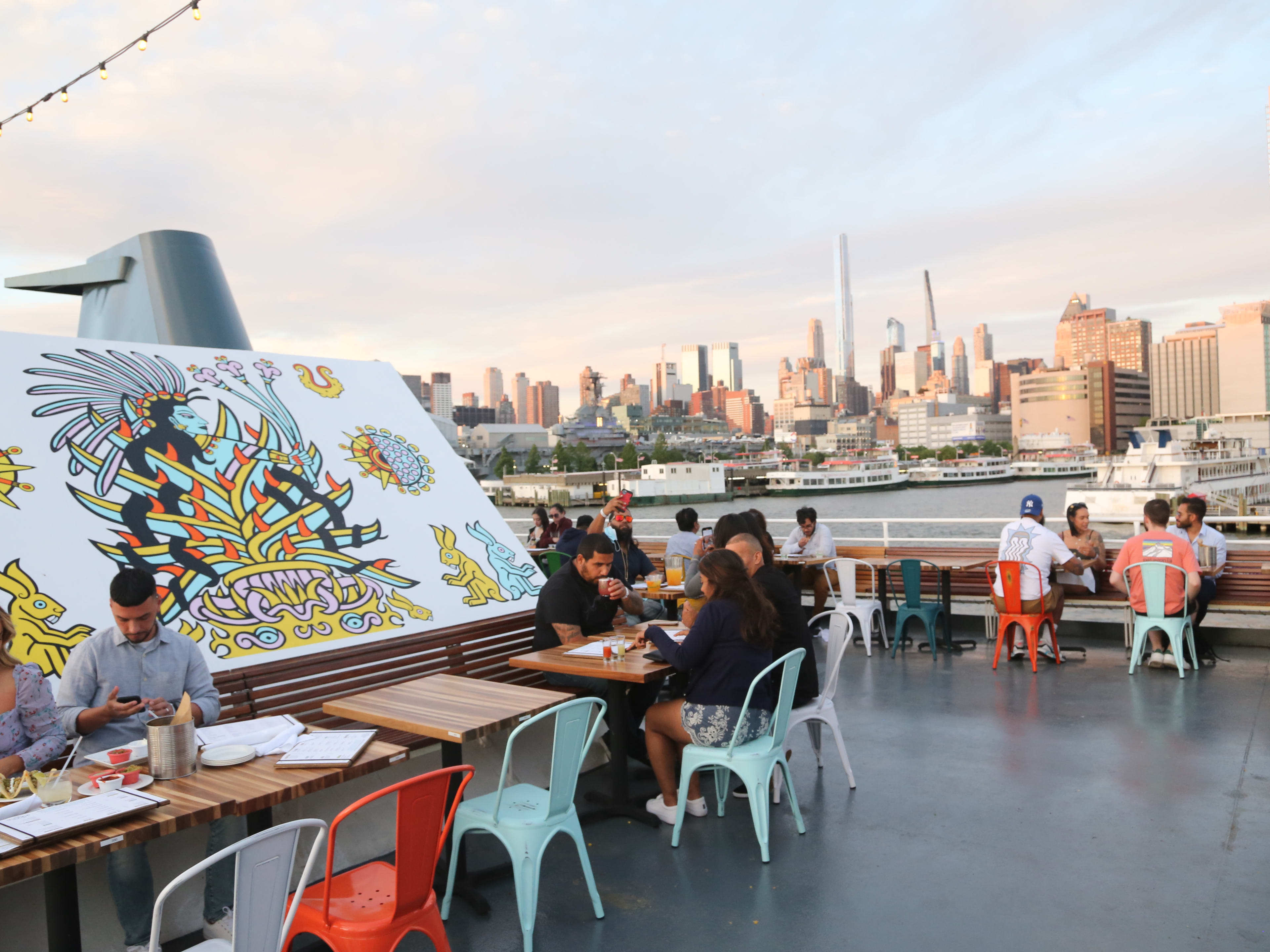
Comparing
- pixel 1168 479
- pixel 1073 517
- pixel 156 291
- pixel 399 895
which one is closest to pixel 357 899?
pixel 399 895

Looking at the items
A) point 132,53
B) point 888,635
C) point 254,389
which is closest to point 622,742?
point 254,389

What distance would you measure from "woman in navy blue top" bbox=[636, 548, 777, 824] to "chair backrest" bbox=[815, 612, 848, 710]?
70 cm

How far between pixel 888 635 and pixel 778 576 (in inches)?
178

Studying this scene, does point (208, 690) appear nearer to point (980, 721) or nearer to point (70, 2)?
point (980, 721)

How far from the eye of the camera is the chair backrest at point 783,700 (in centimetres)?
383

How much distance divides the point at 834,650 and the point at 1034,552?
3173 mm

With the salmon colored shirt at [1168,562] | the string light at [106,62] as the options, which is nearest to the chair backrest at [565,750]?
the salmon colored shirt at [1168,562]

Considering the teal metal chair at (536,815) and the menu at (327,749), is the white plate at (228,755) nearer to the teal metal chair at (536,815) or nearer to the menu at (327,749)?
the menu at (327,749)

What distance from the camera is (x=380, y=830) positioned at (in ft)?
13.3

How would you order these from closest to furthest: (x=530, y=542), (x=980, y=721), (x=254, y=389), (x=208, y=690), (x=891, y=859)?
(x=208, y=690) → (x=891, y=859) → (x=980, y=721) → (x=254, y=389) → (x=530, y=542)

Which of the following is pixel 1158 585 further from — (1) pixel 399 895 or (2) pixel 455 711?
(1) pixel 399 895

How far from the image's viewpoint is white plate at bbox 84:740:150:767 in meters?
2.72

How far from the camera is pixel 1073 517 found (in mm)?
7586

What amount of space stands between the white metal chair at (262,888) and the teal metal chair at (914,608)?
20.5 feet
